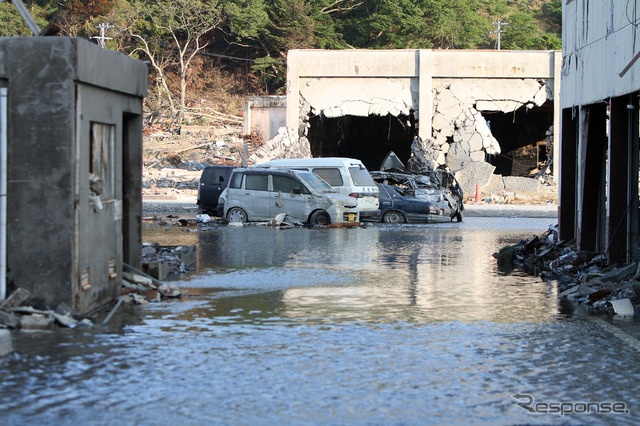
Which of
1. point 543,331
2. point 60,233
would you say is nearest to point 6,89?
point 60,233

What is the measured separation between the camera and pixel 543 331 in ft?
30.2

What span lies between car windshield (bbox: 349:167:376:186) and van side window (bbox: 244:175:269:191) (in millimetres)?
2766

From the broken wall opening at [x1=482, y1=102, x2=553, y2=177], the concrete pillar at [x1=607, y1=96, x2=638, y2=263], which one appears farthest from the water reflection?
the broken wall opening at [x1=482, y1=102, x2=553, y2=177]

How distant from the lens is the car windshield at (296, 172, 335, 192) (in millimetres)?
24688

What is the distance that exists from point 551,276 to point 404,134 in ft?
115

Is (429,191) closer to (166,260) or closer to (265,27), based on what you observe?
(166,260)

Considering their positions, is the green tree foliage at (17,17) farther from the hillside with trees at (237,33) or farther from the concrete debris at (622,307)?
the concrete debris at (622,307)

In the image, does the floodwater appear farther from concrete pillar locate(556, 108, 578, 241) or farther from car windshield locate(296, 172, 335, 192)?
car windshield locate(296, 172, 335, 192)

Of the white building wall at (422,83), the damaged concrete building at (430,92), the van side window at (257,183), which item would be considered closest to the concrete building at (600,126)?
the van side window at (257,183)

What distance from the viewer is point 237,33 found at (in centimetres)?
6272

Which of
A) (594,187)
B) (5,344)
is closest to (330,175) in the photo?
(594,187)

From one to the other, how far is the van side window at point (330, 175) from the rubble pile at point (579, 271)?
8427 mm

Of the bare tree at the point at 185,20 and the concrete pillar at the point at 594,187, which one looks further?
the bare tree at the point at 185,20

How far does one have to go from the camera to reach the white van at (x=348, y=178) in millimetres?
25734
